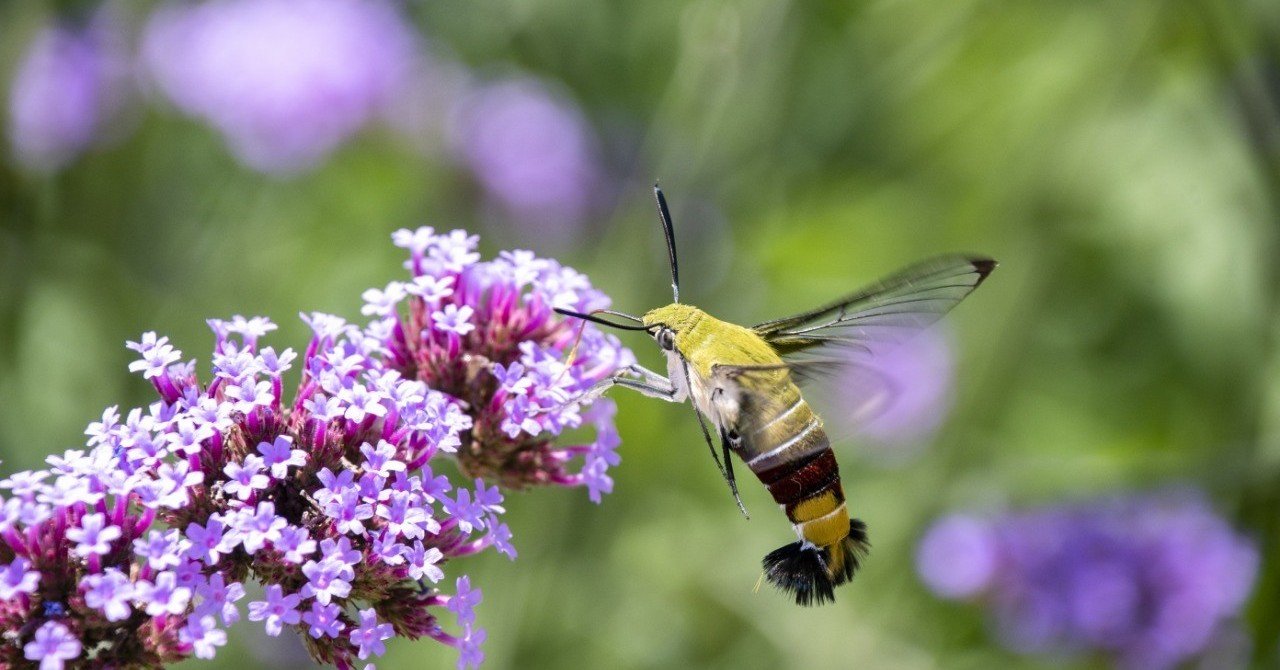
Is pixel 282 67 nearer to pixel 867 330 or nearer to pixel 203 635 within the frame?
pixel 867 330

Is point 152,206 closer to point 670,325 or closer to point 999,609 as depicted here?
point 670,325

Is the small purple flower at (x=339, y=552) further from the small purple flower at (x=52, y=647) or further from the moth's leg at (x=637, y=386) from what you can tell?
the moth's leg at (x=637, y=386)

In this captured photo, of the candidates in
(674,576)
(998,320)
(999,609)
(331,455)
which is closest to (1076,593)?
(999,609)

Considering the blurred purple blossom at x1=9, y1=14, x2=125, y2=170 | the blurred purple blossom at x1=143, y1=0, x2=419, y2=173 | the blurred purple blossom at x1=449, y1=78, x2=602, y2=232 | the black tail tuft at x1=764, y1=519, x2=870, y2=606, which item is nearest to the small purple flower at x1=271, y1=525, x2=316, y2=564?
the black tail tuft at x1=764, y1=519, x2=870, y2=606

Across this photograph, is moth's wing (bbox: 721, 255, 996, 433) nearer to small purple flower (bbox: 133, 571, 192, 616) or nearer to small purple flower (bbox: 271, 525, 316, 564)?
small purple flower (bbox: 271, 525, 316, 564)

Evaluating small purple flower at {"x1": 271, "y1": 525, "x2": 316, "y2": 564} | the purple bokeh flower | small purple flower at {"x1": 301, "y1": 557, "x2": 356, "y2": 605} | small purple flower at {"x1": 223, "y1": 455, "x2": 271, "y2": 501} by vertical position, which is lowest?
small purple flower at {"x1": 301, "y1": 557, "x2": 356, "y2": 605}

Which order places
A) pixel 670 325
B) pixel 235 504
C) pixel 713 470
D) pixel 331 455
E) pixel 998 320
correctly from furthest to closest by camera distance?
pixel 713 470, pixel 998 320, pixel 670 325, pixel 331 455, pixel 235 504

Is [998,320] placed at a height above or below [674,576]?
above
